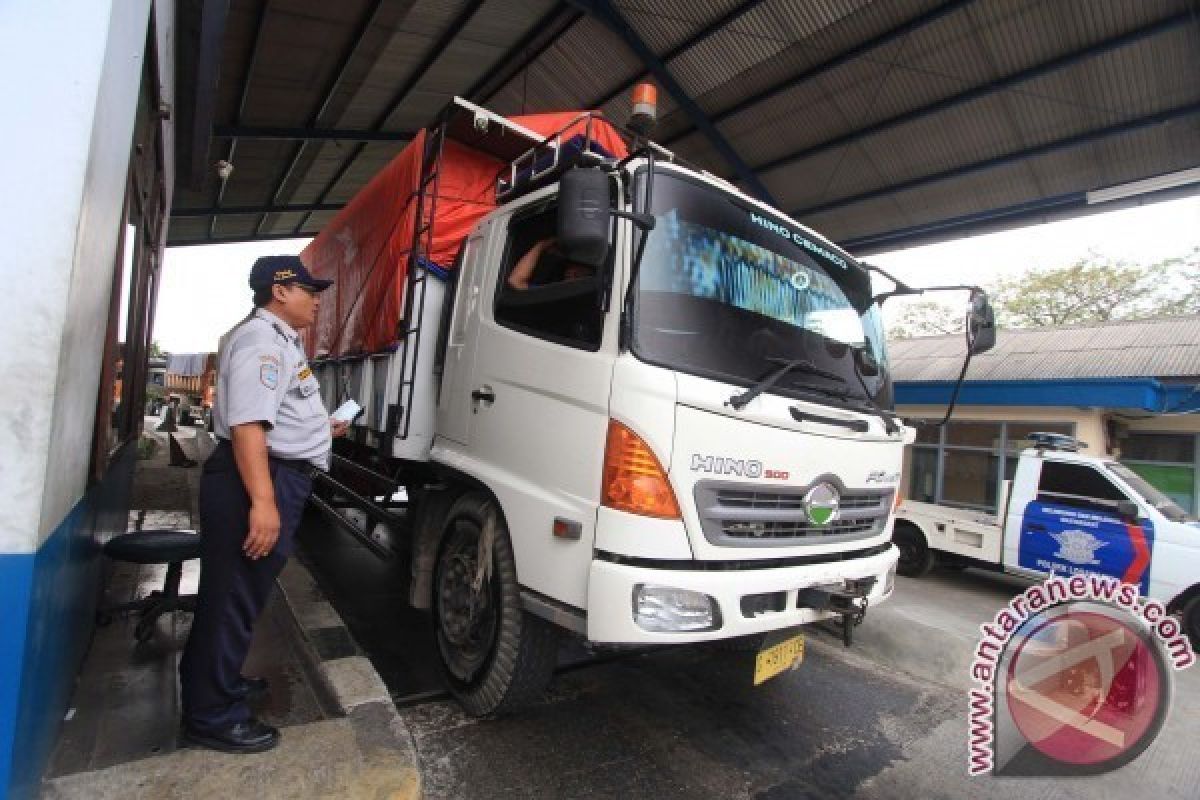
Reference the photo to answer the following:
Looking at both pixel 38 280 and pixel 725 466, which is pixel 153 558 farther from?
pixel 725 466

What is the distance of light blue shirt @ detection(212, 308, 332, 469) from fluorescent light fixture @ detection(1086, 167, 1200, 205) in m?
8.50

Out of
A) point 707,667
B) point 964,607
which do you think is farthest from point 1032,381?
point 707,667

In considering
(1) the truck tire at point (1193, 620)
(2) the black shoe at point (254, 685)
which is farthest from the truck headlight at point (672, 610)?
(1) the truck tire at point (1193, 620)

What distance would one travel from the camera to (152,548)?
340 cm

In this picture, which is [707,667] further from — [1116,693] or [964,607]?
[964,607]

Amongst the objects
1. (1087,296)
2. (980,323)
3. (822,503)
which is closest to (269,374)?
(822,503)

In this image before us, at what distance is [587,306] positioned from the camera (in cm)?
274

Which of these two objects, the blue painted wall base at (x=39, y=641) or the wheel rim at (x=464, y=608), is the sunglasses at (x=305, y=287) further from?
the wheel rim at (x=464, y=608)

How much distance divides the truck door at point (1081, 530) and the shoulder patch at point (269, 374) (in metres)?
8.45


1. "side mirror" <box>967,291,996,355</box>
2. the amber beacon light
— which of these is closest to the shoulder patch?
the amber beacon light

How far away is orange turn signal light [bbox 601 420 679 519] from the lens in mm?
2402

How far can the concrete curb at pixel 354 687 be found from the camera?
2215 millimetres

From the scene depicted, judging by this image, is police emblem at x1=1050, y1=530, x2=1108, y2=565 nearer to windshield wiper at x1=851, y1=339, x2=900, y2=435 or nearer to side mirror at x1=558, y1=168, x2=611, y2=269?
windshield wiper at x1=851, y1=339, x2=900, y2=435

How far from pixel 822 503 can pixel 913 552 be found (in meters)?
7.28
